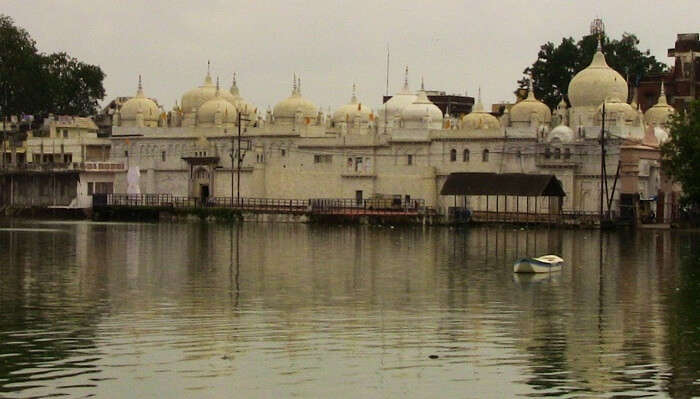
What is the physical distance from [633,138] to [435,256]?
31.1 meters

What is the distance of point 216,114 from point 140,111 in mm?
5986

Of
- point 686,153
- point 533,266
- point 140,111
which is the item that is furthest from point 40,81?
point 533,266

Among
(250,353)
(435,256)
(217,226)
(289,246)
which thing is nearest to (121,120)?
(217,226)

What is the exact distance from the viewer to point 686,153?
65.4 m

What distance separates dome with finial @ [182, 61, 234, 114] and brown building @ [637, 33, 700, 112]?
25.6m

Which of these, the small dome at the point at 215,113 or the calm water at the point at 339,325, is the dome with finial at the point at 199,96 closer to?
the small dome at the point at 215,113

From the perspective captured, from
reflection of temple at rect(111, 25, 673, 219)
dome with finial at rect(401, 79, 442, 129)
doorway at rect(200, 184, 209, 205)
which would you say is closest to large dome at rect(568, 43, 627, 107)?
reflection of temple at rect(111, 25, 673, 219)

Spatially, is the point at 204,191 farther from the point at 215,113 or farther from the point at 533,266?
the point at 533,266

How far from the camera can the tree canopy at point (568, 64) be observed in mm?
95562

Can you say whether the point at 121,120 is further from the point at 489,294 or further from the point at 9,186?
the point at 489,294

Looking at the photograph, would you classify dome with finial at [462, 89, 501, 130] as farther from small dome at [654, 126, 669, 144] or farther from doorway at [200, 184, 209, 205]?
doorway at [200, 184, 209, 205]

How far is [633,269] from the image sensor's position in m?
40.4

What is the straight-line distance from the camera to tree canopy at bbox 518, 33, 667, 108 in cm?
9556

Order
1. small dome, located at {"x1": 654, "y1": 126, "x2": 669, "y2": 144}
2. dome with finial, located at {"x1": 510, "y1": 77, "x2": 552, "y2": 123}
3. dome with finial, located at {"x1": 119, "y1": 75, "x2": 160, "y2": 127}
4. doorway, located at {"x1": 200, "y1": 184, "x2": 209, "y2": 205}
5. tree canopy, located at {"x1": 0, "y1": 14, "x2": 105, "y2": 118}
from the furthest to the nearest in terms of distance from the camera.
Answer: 1. tree canopy, located at {"x1": 0, "y1": 14, "x2": 105, "y2": 118}
2. dome with finial, located at {"x1": 119, "y1": 75, "x2": 160, "y2": 127}
3. doorway, located at {"x1": 200, "y1": 184, "x2": 209, "y2": 205}
4. dome with finial, located at {"x1": 510, "y1": 77, "x2": 552, "y2": 123}
5. small dome, located at {"x1": 654, "y1": 126, "x2": 669, "y2": 144}
